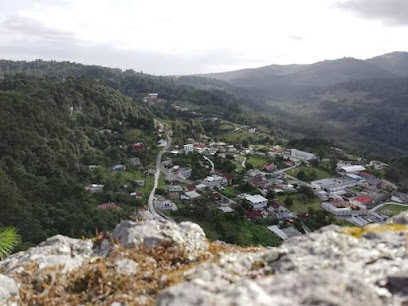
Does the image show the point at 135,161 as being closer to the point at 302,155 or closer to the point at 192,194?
the point at 192,194

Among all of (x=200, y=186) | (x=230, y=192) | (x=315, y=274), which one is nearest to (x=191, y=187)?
(x=200, y=186)

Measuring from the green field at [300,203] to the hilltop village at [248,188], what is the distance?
0.14 m

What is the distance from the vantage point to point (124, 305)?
509 centimetres

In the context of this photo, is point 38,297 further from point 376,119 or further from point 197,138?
point 376,119

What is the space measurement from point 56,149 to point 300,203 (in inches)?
1506

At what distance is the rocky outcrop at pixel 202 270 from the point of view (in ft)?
12.1

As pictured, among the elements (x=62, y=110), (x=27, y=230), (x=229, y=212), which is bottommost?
(x=229, y=212)

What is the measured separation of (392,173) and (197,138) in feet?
140

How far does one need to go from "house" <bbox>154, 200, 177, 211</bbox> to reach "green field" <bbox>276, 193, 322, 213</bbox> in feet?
51.7

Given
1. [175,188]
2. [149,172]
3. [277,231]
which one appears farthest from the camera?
[149,172]

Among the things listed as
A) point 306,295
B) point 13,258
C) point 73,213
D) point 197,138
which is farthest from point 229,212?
point 197,138

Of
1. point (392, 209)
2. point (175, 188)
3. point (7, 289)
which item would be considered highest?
point (7, 289)

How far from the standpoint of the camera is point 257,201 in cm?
4588

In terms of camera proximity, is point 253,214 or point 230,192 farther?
point 230,192
